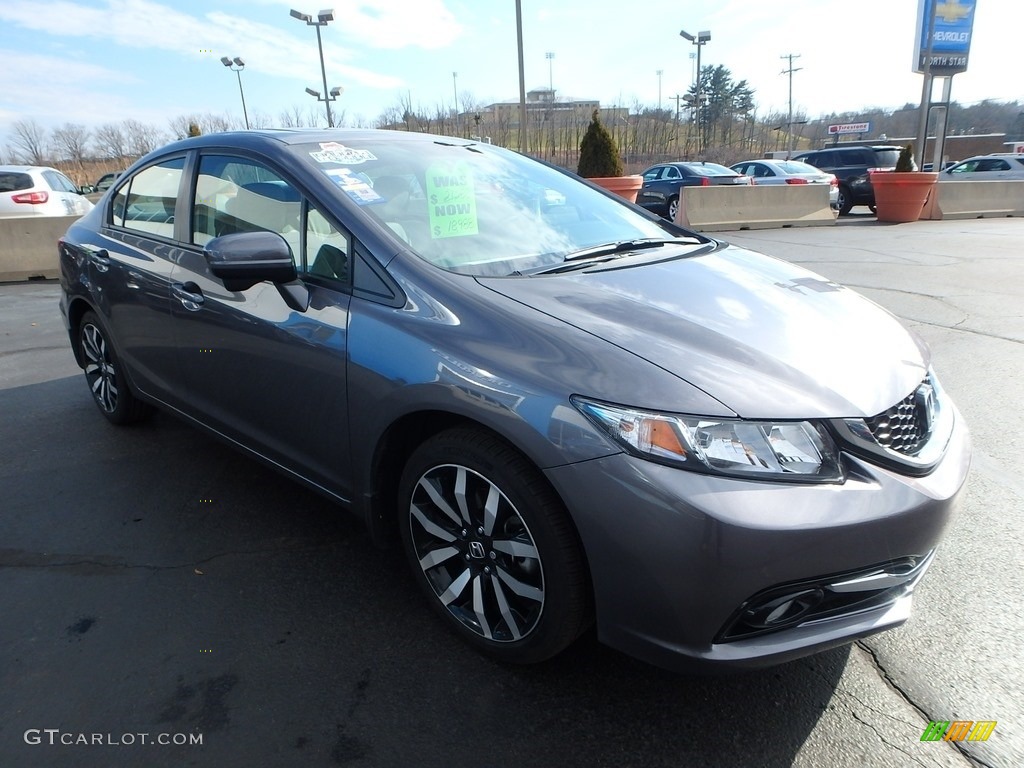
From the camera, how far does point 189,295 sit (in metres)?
3.13

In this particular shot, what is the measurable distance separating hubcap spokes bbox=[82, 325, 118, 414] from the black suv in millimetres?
18698

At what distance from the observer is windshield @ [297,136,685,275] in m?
2.57

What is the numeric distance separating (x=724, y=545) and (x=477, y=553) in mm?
828

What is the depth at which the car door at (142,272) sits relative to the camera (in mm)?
3399

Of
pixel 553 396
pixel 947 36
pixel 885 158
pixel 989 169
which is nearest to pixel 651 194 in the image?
pixel 885 158

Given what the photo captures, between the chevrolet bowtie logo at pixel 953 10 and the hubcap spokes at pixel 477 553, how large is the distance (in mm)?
29974

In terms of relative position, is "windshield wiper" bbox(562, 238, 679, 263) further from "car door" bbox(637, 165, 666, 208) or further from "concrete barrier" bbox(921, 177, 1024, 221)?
"concrete barrier" bbox(921, 177, 1024, 221)

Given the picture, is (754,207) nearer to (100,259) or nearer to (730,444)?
(100,259)

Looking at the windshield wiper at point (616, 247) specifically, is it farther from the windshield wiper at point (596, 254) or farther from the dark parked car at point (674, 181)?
the dark parked car at point (674, 181)

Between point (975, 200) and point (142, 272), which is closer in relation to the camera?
point (142, 272)

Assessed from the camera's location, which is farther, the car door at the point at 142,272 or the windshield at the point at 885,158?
the windshield at the point at 885,158

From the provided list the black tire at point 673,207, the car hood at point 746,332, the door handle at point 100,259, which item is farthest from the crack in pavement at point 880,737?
the black tire at point 673,207

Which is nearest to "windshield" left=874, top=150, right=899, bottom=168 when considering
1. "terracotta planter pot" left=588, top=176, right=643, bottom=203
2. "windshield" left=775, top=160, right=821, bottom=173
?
"windshield" left=775, top=160, right=821, bottom=173

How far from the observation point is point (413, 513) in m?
2.37
